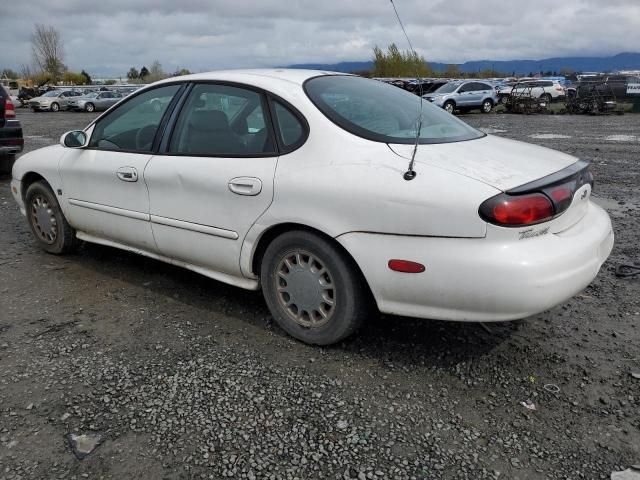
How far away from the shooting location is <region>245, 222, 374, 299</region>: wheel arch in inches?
116

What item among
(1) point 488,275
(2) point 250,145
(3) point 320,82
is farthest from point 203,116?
(1) point 488,275

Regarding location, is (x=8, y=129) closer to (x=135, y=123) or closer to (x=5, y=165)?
(x=5, y=165)

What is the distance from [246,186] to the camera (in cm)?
318

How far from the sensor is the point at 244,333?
3.40 m

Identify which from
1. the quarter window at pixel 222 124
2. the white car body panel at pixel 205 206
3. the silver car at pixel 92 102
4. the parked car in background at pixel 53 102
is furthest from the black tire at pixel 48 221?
the parked car in background at pixel 53 102

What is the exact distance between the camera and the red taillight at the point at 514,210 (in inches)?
99.0

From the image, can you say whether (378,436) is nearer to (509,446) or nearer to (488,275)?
(509,446)

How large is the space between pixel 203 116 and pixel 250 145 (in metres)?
0.54

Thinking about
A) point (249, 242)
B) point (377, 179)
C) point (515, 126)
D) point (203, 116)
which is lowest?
point (515, 126)

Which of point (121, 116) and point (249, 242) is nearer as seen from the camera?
point (249, 242)

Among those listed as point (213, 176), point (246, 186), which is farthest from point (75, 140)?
point (246, 186)

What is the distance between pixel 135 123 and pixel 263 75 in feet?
3.65

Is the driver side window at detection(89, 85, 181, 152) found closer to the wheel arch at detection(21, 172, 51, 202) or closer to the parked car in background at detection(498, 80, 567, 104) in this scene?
the wheel arch at detection(21, 172, 51, 202)

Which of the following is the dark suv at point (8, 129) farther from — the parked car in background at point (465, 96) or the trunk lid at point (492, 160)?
the parked car in background at point (465, 96)
